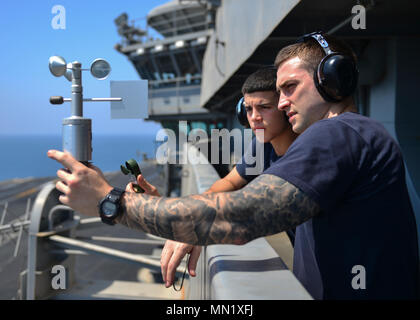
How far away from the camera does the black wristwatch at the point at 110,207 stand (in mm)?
1470

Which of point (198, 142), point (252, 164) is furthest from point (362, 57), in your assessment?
point (198, 142)

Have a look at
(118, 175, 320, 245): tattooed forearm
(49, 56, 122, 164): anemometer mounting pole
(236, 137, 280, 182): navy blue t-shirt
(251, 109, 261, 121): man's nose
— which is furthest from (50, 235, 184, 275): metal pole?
(49, 56, 122, 164): anemometer mounting pole

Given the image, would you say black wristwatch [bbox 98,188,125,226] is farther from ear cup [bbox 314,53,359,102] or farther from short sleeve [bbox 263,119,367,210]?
ear cup [bbox 314,53,359,102]

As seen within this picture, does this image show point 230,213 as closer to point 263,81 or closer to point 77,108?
point 77,108

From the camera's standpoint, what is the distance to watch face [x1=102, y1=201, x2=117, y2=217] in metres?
1.47

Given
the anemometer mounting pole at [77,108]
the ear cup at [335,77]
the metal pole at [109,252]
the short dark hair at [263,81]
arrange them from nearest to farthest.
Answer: the anemometer mounting pole at [77,108]
the ear cup at [335,77]
the short dark hair at [263,81]
the metal pole at [109,252]

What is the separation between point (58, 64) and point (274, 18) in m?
3.17

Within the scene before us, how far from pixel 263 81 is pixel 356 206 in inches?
61.4

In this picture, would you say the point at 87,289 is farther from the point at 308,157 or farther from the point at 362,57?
the point at 308,157

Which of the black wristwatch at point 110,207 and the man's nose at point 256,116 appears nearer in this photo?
the black wristwatch at point 110,207

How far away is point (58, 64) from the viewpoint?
1506 mm

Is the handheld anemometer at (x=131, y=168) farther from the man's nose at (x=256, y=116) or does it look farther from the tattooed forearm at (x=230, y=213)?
the man's nose at (x=256, y=116)

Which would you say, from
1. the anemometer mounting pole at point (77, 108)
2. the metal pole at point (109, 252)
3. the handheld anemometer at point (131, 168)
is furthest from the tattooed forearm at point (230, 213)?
the metal pole at point (109, 252)

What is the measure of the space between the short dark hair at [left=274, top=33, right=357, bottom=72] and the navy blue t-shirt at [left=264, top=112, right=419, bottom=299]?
0.40 m
